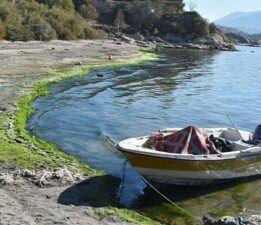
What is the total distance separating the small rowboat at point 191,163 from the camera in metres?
13.5

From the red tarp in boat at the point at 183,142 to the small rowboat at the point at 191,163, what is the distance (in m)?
0.26

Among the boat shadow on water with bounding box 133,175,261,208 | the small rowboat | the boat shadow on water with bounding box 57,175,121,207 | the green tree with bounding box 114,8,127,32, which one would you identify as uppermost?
the green tree with bounding box 114,8,127,32

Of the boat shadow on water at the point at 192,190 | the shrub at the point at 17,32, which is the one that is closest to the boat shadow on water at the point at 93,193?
the boat shadow on water at the point at 192,190

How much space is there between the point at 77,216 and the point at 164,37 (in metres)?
117

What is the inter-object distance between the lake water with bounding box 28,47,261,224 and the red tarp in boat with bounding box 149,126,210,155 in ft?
4.11

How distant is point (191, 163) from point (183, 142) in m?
0.92

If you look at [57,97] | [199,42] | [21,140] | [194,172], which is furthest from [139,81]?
[199,42]

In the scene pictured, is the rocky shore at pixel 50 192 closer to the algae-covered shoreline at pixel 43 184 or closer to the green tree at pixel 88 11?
the algae-covered shoreline at pixel 43 184

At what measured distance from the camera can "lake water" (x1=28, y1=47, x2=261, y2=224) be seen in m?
14.0

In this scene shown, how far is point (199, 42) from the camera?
120 m

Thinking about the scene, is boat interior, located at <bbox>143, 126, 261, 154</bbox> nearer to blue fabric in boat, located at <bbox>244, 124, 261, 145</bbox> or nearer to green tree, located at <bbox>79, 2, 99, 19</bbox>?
blue fabric in boat, located at <bbox>244, 124, 261, 145</bbox>

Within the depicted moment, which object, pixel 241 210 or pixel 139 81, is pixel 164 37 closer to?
pixel 139 81

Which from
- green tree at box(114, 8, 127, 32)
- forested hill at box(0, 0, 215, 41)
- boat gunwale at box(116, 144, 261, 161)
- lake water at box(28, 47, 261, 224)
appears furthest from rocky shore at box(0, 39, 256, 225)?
green tree at box(114, 8, 127, 32)

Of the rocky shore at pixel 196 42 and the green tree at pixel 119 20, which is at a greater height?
the green tree at pixel 119 20
